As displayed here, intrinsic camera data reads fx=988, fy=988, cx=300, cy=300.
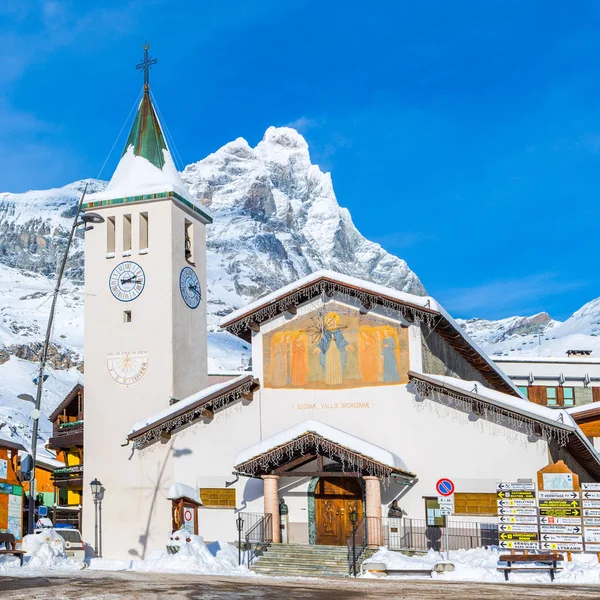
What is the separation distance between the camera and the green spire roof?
135 feet

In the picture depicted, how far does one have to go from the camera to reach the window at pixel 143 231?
38844mm

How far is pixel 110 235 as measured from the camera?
39.6 m

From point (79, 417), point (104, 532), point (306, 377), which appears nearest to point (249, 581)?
point (306, 377)

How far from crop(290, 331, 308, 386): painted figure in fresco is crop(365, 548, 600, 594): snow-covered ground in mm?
7352

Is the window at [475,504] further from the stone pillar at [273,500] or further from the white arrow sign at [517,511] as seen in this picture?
the stone pillar at [273,500]

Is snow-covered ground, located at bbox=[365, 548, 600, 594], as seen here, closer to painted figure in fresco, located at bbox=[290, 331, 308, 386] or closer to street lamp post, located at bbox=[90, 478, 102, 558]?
painted figure in fresco, located at bbox=[290, 331, 308, 386]

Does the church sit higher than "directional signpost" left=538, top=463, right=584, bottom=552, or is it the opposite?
the church

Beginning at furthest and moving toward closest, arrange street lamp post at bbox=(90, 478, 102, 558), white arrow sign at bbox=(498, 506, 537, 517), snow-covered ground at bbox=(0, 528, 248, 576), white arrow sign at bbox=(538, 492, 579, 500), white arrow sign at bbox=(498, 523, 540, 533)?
street lamp post at bbox=(90, 478, 102, 558)
white arrow sign at bbox=(498, 506, 537, 517)
white arrow sign at bbox=(498, 523, 540, 533)
white arrow sign at bbox=(538, 492, 579, 500)
snow-covered ground at bbox=(0, 528, 248, 576)

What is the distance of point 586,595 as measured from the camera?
725 inches

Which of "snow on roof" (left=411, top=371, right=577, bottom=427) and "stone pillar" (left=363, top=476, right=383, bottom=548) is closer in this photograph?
"stone pillar" (left=363, top=476, right=383, bottom=548)

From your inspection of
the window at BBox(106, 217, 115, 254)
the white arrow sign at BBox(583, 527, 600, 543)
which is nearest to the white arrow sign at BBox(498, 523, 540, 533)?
the white arrow sign at BBox(583, 527, 600, 543)

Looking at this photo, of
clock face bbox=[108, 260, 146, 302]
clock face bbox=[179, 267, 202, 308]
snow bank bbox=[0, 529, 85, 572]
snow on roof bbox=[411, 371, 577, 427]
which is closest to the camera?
snow bank bbox=[0, 529, 85, 572]

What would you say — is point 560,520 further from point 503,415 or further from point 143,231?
point 143,231

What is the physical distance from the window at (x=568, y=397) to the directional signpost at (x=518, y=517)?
31.8 metres
